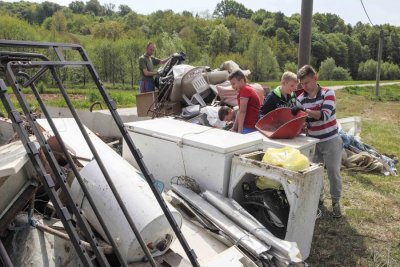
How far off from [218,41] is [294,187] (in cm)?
5226

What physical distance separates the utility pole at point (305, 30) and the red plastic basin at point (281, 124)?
7.50ft

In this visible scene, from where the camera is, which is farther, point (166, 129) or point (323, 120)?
point (323, 120)

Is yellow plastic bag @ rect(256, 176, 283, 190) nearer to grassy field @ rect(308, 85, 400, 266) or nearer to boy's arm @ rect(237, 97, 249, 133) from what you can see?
grassy field @ rect(308, 85, 400, 266)

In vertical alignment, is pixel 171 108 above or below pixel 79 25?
below

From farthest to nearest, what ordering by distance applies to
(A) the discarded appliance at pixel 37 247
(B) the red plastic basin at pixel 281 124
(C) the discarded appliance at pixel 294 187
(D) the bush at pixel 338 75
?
1. (D) the bush at pixel 338 75
2. (B) the red plastic basin at pixel 281 124
3. (C) the discarded appliance at pixel 294 187
4. (A) the discarded appliance at pixel 37 247

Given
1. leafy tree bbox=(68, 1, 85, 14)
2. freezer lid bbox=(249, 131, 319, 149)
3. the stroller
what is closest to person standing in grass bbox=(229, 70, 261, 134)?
freezer lid bbox=(249, 131, 319, 149)

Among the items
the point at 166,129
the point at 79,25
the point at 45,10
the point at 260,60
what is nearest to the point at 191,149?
the point at 166,129

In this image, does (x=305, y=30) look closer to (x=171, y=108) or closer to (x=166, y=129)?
(x=171, y=108)

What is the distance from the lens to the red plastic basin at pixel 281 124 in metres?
3.95

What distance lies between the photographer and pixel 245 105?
451cm

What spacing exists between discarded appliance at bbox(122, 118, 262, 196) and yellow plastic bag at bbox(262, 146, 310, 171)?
32 cm

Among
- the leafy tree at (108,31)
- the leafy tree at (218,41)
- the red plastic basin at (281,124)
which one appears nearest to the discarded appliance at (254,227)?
the red plastic basin at (281,124)

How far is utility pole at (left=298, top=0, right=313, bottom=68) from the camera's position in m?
5.99

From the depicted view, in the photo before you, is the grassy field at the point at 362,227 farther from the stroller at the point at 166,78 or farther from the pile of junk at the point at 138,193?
the stroller at the point at 166,78
